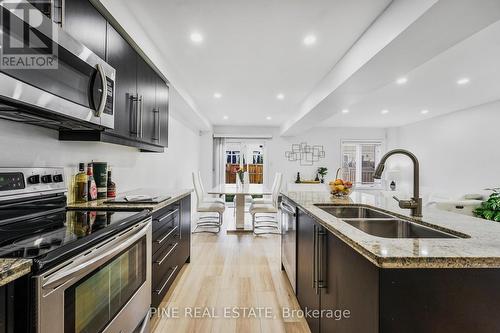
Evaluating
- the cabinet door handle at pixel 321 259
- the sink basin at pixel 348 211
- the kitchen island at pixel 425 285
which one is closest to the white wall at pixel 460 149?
the sink basin at pixel 348 211

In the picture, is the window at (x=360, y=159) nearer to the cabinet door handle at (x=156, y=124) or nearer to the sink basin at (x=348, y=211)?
the sink basin at (x=348, y=211)

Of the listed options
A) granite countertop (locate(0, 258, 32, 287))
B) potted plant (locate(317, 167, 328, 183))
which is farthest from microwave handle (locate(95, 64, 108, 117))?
potted plant (locate(317, 167, 328, 183))

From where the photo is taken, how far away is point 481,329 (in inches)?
33.5

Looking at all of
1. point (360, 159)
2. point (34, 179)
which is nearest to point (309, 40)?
point (34, 179)

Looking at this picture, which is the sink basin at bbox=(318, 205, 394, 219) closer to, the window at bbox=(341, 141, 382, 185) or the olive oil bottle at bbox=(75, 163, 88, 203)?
the olive oil bottle at bbox=(75, 163, 88, 203)

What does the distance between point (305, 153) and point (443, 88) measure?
4123mm

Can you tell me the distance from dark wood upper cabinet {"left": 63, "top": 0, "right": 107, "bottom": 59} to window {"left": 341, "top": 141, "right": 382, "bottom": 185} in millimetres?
7303

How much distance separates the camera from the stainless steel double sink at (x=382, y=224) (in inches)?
53.7

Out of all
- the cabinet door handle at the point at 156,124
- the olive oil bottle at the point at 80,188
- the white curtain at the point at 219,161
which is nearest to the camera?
the olive oil bottle at the point at 80,188

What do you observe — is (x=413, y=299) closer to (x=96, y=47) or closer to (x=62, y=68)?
(x=62, y=68)

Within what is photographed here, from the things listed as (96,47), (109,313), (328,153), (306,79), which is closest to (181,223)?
(109,313)

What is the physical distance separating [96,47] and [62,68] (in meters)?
0.46

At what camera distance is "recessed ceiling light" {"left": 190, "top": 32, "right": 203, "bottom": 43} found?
7.91ft

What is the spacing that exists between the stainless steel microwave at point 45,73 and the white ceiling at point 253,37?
898 millimetres
